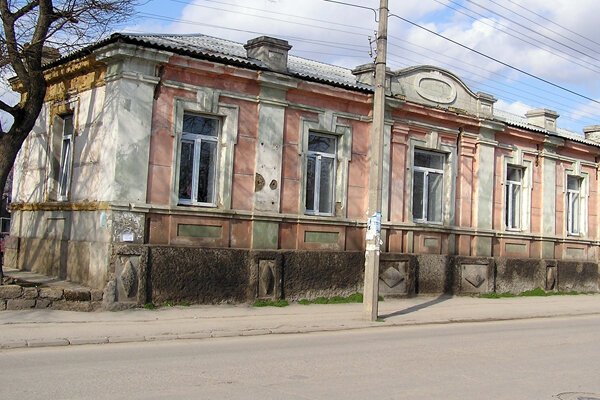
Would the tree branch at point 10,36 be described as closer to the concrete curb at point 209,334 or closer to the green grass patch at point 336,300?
the concrete curb at point 209,334

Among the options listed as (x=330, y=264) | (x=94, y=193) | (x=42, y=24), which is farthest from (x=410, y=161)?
(x=42, y=24)

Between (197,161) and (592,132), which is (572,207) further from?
(197,161)

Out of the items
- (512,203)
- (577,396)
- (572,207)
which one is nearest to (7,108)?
(577,396)

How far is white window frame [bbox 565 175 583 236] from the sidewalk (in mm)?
5966

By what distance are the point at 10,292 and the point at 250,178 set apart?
5.55m

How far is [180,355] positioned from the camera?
8.89m

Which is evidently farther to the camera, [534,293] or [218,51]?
[534,293]

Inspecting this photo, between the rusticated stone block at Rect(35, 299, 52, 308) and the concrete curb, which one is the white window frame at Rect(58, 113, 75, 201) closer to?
the rusticated stone block at Rect(35, 299, 52, 308)

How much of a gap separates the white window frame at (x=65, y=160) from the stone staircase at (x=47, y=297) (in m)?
2.97

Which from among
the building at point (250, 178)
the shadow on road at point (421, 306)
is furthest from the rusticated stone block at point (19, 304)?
the shadow on road at point (421, 306)

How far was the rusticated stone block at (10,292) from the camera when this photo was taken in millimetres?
11867

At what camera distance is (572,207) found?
77.3 ft

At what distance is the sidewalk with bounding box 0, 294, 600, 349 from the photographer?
10141mm

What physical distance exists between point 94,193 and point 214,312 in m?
3.55
